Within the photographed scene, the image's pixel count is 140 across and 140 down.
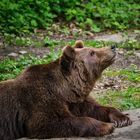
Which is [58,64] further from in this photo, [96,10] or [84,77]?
[96,10]

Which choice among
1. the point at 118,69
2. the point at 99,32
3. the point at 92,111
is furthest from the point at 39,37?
the point at 92,111

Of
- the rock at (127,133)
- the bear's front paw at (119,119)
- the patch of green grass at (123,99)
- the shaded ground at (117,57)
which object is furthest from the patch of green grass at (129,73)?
the rock at (127,133)

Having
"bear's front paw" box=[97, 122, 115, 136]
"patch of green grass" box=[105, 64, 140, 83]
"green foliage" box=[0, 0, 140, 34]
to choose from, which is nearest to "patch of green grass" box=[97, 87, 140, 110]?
"patch of green grass" box=[105, 64, 140, 83]

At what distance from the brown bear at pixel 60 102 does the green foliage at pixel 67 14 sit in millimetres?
5912

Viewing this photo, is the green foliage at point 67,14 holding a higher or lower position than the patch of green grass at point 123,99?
higher

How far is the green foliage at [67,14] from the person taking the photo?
479 inches

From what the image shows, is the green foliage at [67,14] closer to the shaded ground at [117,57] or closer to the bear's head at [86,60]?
the shaded ground at [117,57]

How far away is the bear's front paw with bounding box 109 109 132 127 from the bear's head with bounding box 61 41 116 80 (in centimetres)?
48

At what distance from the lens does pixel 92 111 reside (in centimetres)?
620

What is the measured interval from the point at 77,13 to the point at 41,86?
721 centimetres

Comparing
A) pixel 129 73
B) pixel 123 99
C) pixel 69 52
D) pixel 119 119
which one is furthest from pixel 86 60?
pixel 129 73

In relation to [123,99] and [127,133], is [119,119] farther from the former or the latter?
[123,99]

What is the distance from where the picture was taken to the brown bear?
571 cm

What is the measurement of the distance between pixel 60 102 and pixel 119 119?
724 mm
